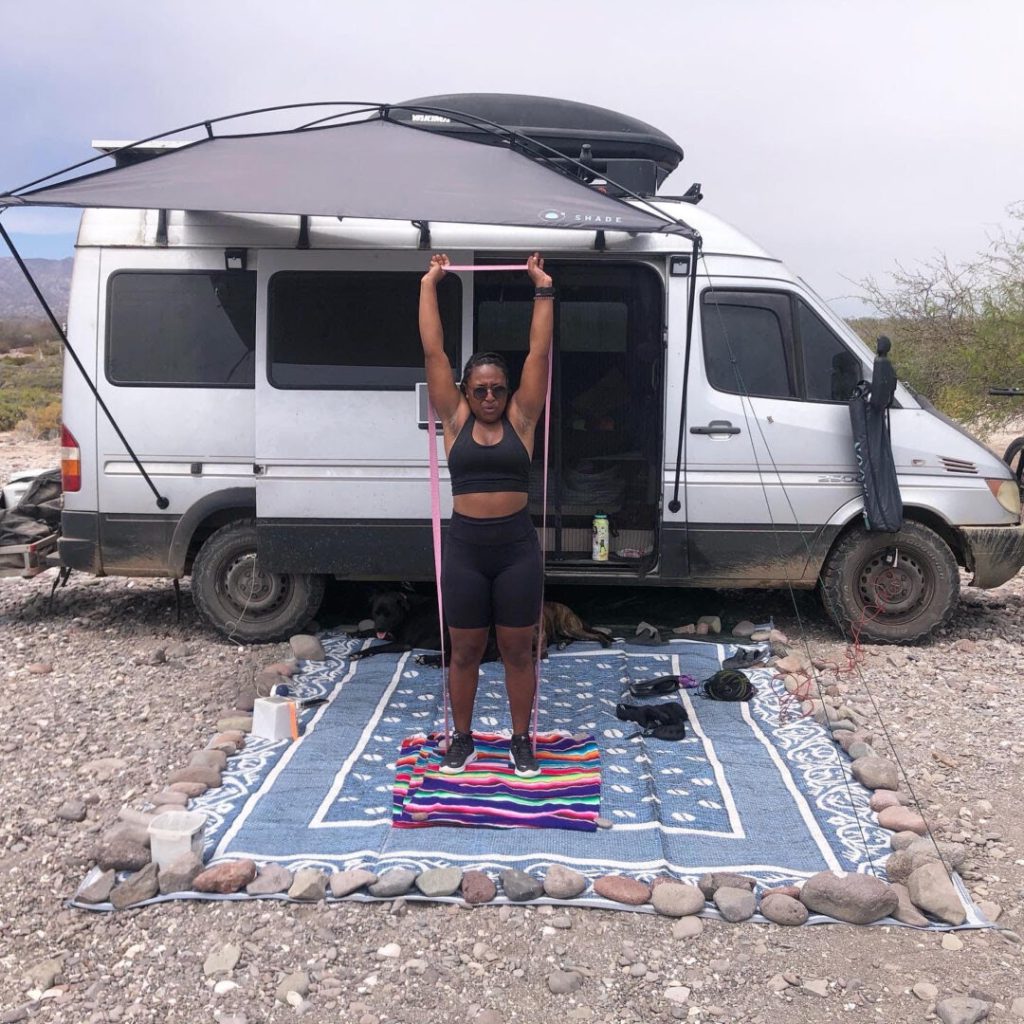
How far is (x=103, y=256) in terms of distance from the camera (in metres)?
6.25

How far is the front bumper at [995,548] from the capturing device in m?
6.31

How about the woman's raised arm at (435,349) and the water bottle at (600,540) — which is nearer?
the woman's raised arm at (435,349)

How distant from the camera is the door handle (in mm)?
6090

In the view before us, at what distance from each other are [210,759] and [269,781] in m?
0.31

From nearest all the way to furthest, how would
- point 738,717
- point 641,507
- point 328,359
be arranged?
point 738,717, point 328,359, point 641,507

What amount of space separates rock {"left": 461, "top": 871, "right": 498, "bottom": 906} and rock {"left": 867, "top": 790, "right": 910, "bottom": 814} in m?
1.58

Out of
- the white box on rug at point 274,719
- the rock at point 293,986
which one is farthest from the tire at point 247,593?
the rock at point 293,986

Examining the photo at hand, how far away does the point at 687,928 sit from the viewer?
3.40 m

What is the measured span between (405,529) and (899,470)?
2875 millimetres

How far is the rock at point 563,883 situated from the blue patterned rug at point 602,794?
108mm

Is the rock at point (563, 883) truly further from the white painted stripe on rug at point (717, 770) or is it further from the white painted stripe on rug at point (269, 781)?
the white painted stripe on rug at point (269, 781)

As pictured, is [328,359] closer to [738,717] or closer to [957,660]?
[738,717]

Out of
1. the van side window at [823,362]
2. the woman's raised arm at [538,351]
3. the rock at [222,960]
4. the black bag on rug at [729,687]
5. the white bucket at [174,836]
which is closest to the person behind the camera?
the rock at [222,960]

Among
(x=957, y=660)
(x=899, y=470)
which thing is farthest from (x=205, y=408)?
(x=957, y=660)
